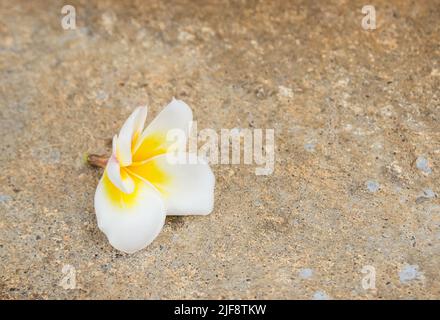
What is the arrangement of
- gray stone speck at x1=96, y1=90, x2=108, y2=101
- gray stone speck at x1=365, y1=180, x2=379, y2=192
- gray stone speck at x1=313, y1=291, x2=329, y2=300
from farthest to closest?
gray stone speck at x1=96, y1=90, x2=108, y2=101
gray stone speck at x1=365, y1=180, x2=379, y2=192
gray stone speck at x1=313, y1=291, x2=329, y2=300

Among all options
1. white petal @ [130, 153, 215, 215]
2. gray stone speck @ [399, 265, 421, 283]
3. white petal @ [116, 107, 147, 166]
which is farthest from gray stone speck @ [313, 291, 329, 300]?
white petal @ [116, 107, 147, 166]

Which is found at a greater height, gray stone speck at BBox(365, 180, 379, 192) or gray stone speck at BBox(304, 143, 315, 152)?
gray stone speck at BBox(304, 143, 315, 152)

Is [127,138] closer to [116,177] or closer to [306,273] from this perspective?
[116,177]

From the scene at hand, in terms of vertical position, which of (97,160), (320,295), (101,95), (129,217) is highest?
(101,95)

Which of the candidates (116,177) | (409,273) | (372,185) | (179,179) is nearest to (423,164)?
(372,185)

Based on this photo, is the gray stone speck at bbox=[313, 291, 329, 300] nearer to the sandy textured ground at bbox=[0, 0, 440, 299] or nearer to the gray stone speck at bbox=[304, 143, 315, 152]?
the sandy textured ground at bbox=[0, 0, 440, 299]

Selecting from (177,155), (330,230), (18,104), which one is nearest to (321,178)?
(330,230)

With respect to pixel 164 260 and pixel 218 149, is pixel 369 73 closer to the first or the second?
pixel 218 149
